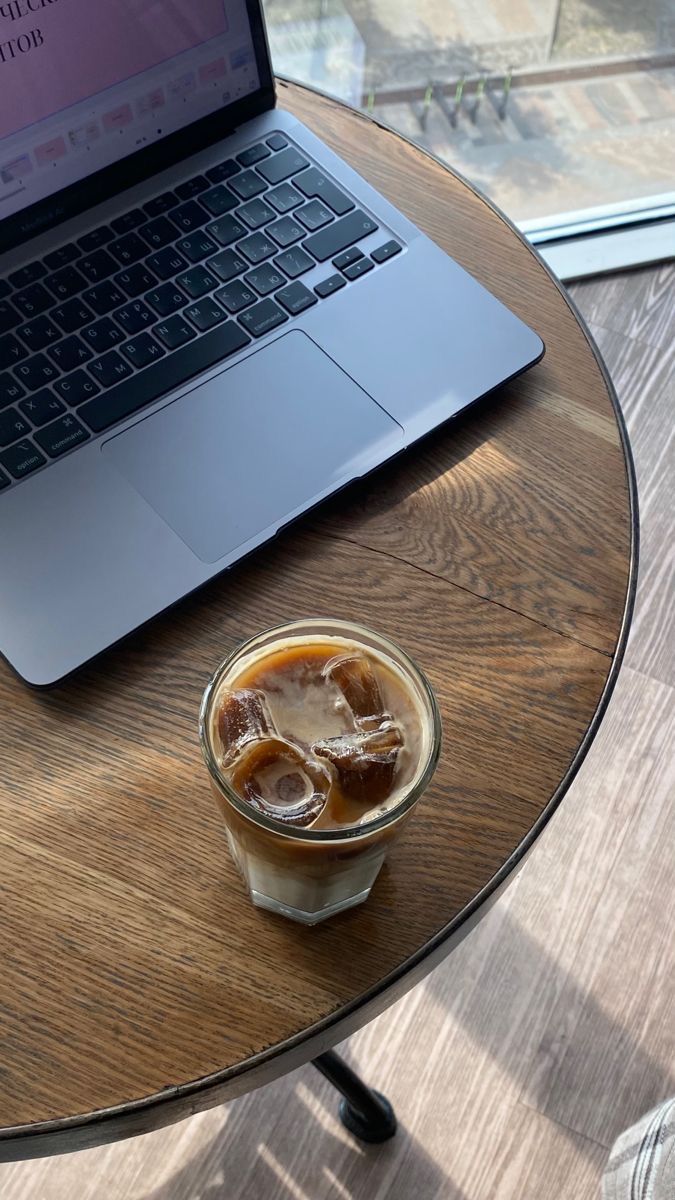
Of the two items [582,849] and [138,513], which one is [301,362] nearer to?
[138,513]

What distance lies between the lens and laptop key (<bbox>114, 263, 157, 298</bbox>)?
693 millimetres

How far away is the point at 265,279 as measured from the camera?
0.70m

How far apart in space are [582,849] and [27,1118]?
0.78 m

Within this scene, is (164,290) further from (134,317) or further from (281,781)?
(281,781)

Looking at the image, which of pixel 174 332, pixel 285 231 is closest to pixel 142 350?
pixel 174 332

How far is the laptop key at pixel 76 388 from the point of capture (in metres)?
0.65

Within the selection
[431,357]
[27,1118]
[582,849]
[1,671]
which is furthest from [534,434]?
Result: [582,849]

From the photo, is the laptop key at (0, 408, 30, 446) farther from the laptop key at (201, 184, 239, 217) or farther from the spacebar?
the laptop key at (201, 184, 239, 217)

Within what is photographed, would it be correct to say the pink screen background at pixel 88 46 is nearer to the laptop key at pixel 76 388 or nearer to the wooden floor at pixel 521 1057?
the laptop key at pixel 76 388

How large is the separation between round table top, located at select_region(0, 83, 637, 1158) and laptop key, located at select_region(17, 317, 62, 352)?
0.60 ft

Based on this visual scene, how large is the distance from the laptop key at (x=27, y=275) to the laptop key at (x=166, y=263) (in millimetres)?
66

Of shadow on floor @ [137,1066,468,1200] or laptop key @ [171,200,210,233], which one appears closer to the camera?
laptop key @ [171,200,210,233]

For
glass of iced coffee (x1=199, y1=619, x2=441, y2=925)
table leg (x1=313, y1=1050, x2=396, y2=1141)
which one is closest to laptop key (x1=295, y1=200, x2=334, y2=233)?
glass of iced coffee (x1=199, y1=619, x2=441, y2=925)

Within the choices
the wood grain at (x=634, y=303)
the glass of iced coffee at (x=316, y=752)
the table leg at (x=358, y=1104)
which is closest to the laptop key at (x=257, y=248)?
the glass of iced coffee at (x=316, y=752)
